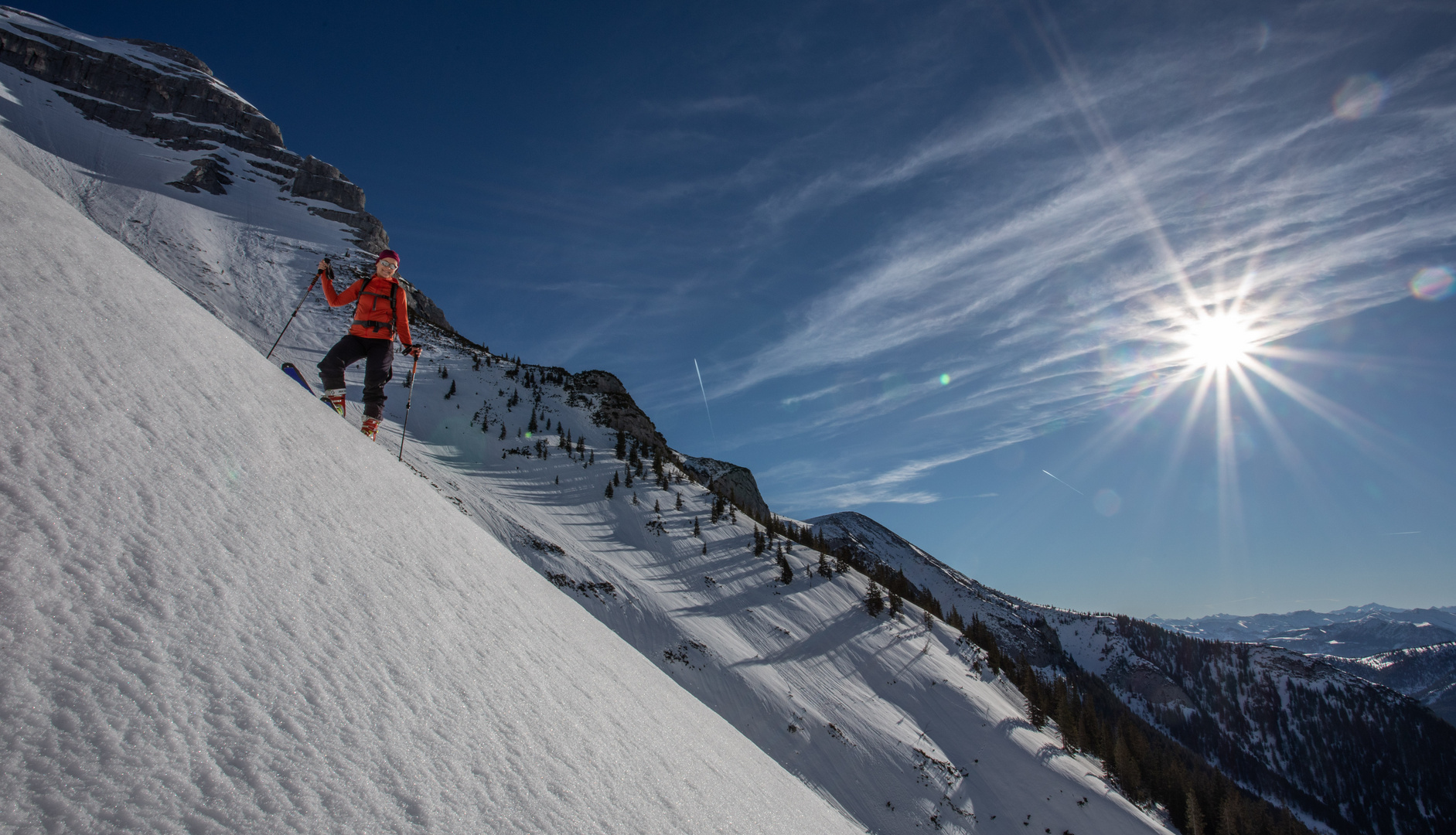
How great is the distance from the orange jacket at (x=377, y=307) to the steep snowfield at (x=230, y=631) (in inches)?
122

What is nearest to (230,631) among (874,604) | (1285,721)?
(874,604)

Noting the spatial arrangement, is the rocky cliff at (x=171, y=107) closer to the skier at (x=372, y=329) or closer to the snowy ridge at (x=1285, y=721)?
the skier at (x=372, y=329)

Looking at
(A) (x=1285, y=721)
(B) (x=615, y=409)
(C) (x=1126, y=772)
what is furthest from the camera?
(A) (x=1285, y=721)

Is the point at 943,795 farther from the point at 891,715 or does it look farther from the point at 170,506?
the point at 170,506

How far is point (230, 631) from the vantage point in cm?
175

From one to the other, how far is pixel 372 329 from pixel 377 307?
0.28 metres

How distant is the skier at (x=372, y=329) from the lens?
6.89m

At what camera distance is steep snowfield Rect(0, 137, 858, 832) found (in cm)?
129

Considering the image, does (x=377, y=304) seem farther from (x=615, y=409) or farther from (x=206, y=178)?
(x=206, y=178)

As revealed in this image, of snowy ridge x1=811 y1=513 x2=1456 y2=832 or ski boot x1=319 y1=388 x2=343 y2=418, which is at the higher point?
ski boot x1=319 y1=388 x2=343 y2=418

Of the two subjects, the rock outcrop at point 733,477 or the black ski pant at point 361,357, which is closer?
the black ski pant at point 361,357

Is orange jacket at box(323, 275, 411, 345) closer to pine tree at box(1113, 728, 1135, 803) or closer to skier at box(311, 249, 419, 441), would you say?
skier at box(311, 249, 419, 441)

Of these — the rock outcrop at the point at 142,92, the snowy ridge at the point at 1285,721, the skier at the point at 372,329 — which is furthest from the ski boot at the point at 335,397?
the snowy ridge at the point at 1285,721

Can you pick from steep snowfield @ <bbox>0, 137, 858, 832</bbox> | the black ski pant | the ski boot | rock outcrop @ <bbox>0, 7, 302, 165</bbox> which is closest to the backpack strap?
the black ski pant
